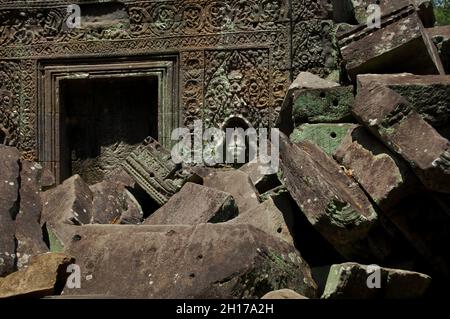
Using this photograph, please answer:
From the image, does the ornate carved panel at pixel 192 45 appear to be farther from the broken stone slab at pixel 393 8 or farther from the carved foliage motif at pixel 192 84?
the broken stone slab at pixel 393 8

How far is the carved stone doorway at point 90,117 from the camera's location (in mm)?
10961

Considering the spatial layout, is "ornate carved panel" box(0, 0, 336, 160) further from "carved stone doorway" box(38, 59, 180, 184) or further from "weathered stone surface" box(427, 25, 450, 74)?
"weathered stone surface" box(427, 25, 450, 74)

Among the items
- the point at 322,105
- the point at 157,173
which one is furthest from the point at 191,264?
the point at 157,173

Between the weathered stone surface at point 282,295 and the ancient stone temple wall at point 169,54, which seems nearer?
the weathered stone surface at point 282,295

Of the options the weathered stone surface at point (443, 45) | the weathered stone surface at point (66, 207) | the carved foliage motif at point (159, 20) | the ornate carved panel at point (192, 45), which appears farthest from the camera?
the carved foliage motif at point (159, 20)

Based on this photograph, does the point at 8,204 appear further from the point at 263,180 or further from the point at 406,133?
the point at 406,133

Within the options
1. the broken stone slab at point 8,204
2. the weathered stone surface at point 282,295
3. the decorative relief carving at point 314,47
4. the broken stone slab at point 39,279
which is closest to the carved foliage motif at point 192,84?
the decorative relief carving at point 314,47

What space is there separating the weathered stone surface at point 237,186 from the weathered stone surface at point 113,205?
26.2 inches

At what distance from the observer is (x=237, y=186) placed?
26.9ft

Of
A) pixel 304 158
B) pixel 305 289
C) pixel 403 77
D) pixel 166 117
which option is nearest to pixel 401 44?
pixel 403 77

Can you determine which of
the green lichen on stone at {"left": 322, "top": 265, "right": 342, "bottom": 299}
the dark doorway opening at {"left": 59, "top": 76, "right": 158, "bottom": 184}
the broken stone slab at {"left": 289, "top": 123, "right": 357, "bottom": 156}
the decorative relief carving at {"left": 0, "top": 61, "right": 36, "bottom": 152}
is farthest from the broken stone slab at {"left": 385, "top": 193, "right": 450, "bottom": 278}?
the decorative relief carving at {"left": 0, "top": 61, "right": 36, "bottom": 152}

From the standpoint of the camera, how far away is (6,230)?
6.77 m
